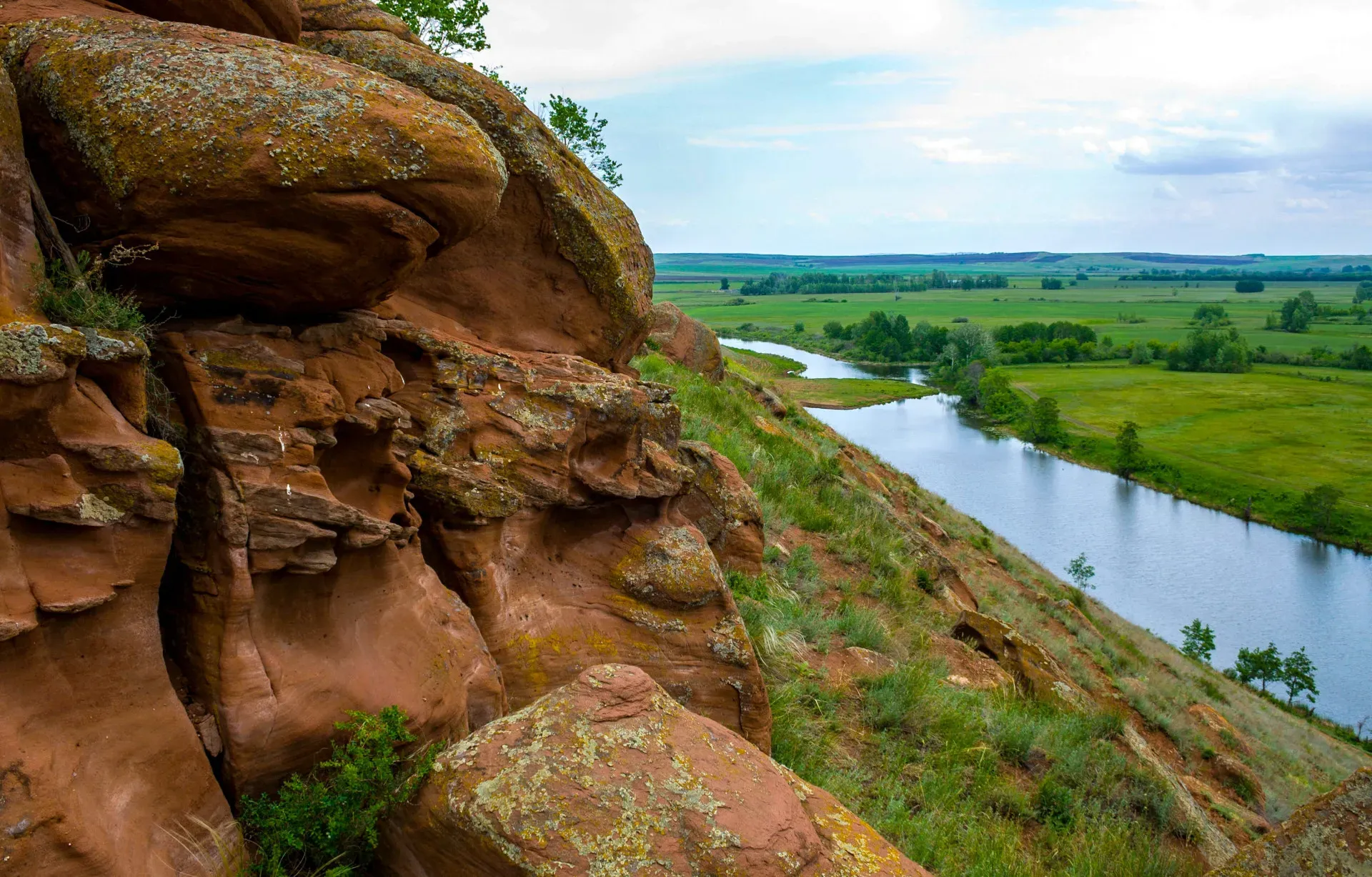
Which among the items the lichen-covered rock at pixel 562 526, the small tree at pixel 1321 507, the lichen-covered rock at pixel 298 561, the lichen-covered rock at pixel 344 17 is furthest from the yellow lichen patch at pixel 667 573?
the small tree at pixel 1321 507

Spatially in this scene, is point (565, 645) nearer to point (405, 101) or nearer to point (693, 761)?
point (693, 761)

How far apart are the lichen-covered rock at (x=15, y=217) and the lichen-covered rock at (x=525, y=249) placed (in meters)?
3.14

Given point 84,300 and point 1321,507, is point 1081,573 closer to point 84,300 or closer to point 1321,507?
point 1321,507

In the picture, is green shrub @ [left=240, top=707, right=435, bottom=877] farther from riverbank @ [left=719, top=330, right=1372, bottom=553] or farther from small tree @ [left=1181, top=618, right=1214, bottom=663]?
riverbank @ [left=719, top=330, right=1372, bottom=553]

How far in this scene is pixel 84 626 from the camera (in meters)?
4.27

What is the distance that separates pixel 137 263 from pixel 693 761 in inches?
175

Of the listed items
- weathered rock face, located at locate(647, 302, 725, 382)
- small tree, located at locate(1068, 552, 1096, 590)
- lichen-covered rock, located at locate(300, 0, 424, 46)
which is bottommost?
small tree, located at locate(1068, 552, 1096, 590)

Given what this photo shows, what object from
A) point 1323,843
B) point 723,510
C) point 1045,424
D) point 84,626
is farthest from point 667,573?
point 1045,424

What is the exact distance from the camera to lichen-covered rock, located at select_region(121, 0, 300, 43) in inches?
246

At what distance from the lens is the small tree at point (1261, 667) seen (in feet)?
120

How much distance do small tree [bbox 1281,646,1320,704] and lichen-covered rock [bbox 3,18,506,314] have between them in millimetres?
41296

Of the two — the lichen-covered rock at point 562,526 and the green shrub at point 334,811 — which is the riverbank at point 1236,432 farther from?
the green shrub at point 334,811

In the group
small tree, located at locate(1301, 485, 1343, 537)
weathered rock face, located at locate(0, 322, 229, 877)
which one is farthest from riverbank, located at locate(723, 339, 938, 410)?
weathered rock face, located at locate(0, 322, 229, 877)

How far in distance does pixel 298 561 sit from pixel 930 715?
7553 mm
